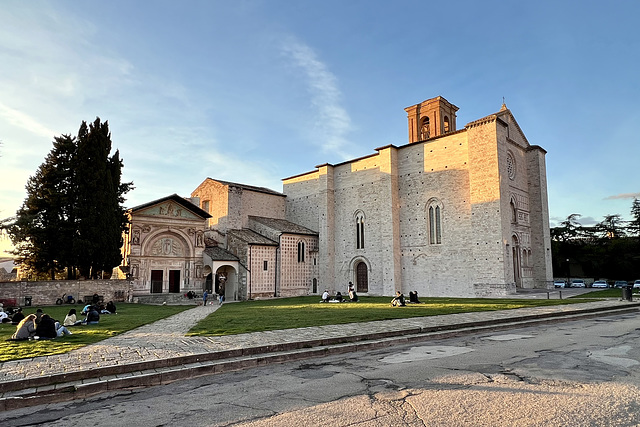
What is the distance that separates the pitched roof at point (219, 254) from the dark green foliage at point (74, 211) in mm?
7087

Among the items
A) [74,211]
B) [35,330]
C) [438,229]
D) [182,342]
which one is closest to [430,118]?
[438,229]

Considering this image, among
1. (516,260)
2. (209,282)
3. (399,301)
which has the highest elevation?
(516,260)

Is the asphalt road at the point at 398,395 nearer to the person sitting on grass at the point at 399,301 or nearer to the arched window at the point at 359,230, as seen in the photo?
the person sitting on grass at the point at 399,301

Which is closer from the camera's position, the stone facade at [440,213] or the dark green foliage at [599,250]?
the stone facade at [440,213]

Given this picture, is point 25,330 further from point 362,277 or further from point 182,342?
point 362,277

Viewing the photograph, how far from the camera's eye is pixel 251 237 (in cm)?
3400

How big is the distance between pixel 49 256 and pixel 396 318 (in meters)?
22.6

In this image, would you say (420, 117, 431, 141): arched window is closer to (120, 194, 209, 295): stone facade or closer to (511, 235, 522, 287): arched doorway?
(511, 235, 522, 287): arched doorway

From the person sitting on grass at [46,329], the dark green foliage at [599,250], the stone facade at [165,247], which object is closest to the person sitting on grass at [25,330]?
the person sitting on grass at [46,329]

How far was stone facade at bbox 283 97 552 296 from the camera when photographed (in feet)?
89.2

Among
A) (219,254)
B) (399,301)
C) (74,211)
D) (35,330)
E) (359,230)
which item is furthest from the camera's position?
(359,230)

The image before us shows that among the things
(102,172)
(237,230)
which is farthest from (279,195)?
(102,172)

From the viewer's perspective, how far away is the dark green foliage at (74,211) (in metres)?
24.6

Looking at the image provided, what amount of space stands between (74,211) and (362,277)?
22.6 metres
